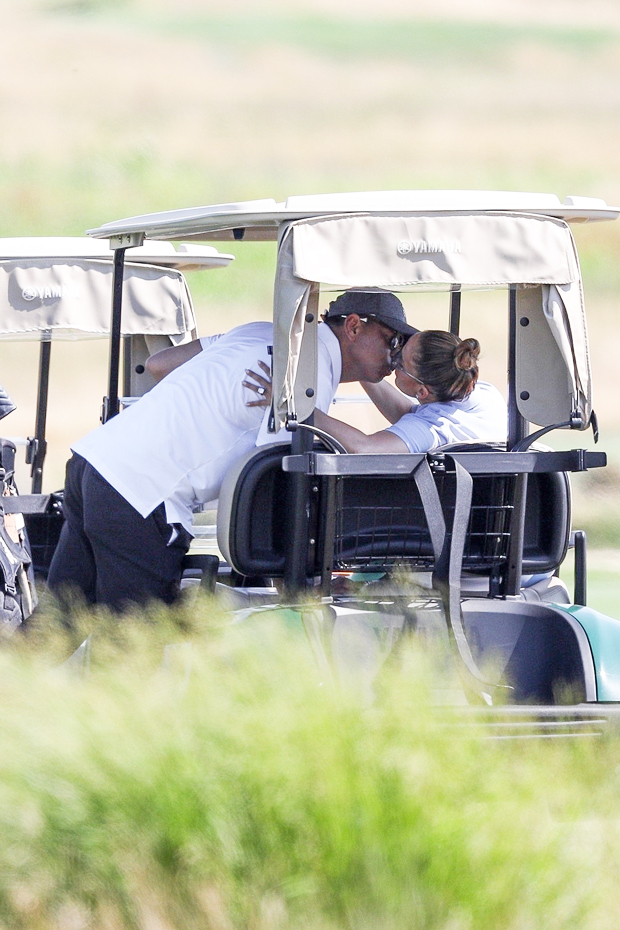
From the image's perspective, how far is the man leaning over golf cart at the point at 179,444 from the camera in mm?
3883

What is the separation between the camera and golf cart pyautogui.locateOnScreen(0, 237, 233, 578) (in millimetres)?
5023

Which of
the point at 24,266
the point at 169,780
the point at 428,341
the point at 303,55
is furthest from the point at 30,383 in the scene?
the point at 169,780

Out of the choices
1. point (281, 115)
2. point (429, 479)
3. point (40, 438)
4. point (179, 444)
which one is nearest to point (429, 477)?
point (429, 479)

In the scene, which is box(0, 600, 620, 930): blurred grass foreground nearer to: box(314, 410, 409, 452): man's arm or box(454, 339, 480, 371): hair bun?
box(314, 410, 409, 452): man's arm

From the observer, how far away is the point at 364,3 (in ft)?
109

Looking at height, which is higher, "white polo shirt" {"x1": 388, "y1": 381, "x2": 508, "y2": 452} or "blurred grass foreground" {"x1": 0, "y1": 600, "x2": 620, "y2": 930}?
"white polo shirt" {"x1": 388, "y1": 381, "x2": 508, "y2": 452}

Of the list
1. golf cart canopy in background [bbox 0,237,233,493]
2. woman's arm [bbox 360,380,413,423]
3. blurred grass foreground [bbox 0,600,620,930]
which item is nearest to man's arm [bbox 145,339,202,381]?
golf cart canopy in background [bbox 0,237,233,493]

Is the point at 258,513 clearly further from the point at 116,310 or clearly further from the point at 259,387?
the point at 116,310

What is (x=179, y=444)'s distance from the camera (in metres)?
3.89

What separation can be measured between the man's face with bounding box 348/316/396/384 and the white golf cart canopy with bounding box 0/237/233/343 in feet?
4.75

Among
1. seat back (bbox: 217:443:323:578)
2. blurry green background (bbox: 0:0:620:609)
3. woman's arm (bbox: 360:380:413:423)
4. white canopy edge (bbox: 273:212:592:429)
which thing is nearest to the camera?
white canopy edge (bbox: 273:212:592:429)

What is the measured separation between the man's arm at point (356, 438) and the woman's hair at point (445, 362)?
245 mm

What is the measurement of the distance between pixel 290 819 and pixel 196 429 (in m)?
1.67

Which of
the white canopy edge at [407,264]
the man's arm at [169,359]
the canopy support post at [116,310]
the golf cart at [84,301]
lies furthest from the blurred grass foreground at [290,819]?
the golf cart at [84,301]
